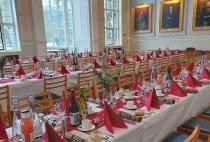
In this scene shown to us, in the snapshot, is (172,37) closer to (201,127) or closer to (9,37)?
(9,37)

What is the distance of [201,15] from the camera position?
992 cm

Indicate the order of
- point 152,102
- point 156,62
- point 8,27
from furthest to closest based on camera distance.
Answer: point 8,27 → point 156,62 → point 152,102

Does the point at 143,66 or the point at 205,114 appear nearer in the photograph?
the point at 205,114

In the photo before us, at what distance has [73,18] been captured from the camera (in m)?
10.4

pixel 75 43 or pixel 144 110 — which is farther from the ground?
pixel 75 43

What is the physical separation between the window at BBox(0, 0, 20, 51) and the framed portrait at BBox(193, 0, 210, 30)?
839 centimetres

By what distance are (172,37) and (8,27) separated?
813 centimetres

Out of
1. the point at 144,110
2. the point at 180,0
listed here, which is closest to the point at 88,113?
the point at 144,110

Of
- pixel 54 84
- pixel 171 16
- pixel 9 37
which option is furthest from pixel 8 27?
pixel 171 16

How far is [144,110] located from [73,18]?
9149mm

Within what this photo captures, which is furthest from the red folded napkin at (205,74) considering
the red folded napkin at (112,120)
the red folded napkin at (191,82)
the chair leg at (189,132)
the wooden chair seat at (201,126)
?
the red folded napkin at (112,120)

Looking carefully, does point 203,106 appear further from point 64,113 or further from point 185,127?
point 64,113

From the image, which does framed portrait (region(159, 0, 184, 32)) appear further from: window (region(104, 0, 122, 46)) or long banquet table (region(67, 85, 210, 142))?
long banquet table (region(67, 85, 210, 142))

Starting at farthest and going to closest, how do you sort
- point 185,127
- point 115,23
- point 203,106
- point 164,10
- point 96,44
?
point 115,23 → point 164,10 → point 96,44 → point 203,106 → point 185,127
